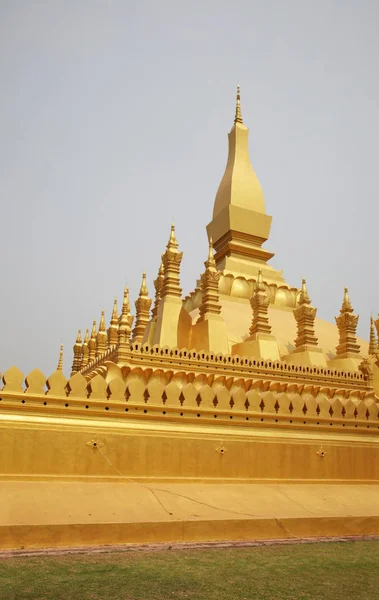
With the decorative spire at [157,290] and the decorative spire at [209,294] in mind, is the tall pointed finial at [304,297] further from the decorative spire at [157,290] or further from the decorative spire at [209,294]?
the decorative spire at [157,290]

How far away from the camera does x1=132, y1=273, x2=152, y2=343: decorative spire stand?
49.0 ft

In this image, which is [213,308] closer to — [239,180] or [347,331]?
[347,331]

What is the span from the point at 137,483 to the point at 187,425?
1.08 meters

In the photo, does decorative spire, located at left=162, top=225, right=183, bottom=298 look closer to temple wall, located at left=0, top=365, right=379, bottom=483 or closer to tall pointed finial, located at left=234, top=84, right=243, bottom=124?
temple wall, located at left=0, top=365, right=379, bottom=483

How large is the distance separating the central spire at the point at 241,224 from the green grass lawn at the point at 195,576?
13576 mm

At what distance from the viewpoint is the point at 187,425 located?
23.8ft

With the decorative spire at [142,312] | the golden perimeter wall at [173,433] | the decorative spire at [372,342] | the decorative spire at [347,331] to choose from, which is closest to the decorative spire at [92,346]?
the decorative spire at [142,312]

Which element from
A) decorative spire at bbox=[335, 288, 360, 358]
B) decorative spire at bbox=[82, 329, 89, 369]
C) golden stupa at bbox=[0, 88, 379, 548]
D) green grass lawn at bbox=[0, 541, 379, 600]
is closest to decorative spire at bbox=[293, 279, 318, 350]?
decorative spire at bbox=[335, 288, 360, 358]

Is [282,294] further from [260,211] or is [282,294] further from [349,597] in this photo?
[349,597]

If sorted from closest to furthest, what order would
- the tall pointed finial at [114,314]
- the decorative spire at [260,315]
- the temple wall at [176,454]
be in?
the temple wall at [176,454], the decorative spire at [260,315], the tall pointed finial at [114,314]

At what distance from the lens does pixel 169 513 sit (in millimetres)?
5848

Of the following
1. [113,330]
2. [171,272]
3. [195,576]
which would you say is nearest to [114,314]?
[113,330]

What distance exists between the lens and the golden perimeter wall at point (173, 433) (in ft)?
20.8

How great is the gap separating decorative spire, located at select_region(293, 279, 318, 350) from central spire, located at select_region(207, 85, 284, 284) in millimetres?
3604
